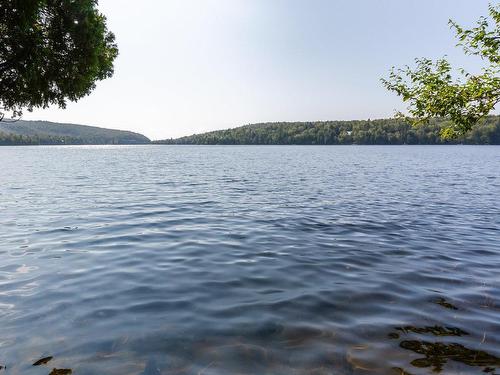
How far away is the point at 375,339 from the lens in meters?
7.79

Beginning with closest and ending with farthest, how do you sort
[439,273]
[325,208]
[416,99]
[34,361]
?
[34,361]
[439,273]
[416,99]
[325,208]

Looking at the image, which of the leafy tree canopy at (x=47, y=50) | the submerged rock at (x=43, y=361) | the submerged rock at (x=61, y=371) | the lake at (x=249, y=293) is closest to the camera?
the submerged rock at (x=61, y=371)

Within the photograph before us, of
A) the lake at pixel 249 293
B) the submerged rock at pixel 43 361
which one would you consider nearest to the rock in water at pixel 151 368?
the lake at pixel 249 293

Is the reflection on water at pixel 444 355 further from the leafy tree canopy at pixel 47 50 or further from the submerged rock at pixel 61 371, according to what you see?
the leafy tree canopy at pixel 47 50

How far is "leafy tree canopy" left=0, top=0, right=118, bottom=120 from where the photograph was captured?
14.9 metres

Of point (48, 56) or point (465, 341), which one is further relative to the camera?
point (48, 56)

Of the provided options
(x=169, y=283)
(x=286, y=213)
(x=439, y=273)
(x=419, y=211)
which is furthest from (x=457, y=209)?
(x=169, y=283)

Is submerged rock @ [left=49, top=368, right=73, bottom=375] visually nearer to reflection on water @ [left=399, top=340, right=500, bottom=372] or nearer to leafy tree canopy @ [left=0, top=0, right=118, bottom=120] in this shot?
reflection on water @ [left=399, top=340, right=500, bottom=372]

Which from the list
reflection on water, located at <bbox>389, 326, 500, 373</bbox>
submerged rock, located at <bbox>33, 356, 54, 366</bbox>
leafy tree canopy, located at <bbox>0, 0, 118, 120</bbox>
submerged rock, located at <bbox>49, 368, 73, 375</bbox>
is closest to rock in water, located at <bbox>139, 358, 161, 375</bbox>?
submerged rock, located at <bbox>49, 368, 73, 375</bbox>

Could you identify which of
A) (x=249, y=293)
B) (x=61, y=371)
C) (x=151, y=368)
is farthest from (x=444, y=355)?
(x=61, y=371)

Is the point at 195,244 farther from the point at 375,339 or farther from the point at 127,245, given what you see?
the point at 375,339

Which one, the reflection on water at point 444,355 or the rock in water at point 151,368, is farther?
the reflection on water at point 444,355

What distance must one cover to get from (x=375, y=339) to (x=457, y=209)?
857 inches

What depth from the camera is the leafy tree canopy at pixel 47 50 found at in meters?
14.9
